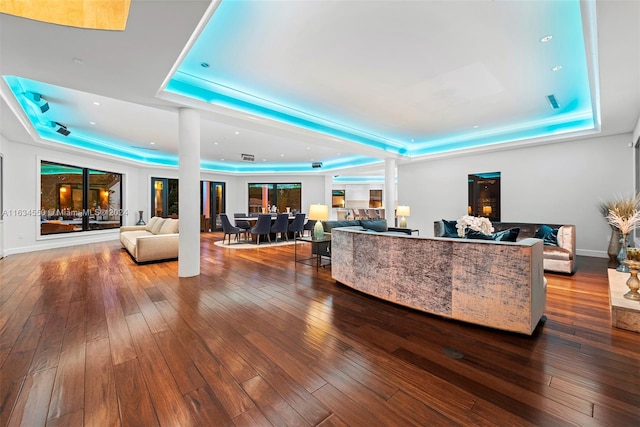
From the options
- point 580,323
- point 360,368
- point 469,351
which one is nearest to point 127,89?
point 360,368

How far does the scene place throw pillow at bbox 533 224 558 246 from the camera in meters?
4.92

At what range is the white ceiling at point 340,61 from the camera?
2.50 metres

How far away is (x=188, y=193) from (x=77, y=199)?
20.3 feet

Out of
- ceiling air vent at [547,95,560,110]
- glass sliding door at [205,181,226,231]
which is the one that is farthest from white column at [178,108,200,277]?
glass sliding door at [205,181,226,231]

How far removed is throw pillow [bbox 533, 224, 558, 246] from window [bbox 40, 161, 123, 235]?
11.8 m

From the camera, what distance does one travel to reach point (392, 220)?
856cm

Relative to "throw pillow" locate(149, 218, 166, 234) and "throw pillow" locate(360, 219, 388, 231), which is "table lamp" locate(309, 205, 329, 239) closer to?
"throw pillow" locate(360, 219, 388, 231)

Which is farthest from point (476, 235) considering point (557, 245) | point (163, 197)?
point (163, 197)

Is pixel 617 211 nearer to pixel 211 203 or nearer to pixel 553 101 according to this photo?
pixel 553 101

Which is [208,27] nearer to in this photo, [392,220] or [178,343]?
[178,343]

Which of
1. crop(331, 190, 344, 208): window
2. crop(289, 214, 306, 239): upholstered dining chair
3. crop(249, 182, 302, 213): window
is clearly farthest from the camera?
crop(331, 190, 344, 208): window

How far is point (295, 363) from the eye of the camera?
1.95 meters

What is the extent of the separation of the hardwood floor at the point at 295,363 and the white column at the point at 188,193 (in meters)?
0.93

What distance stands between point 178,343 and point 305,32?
3356 mm
